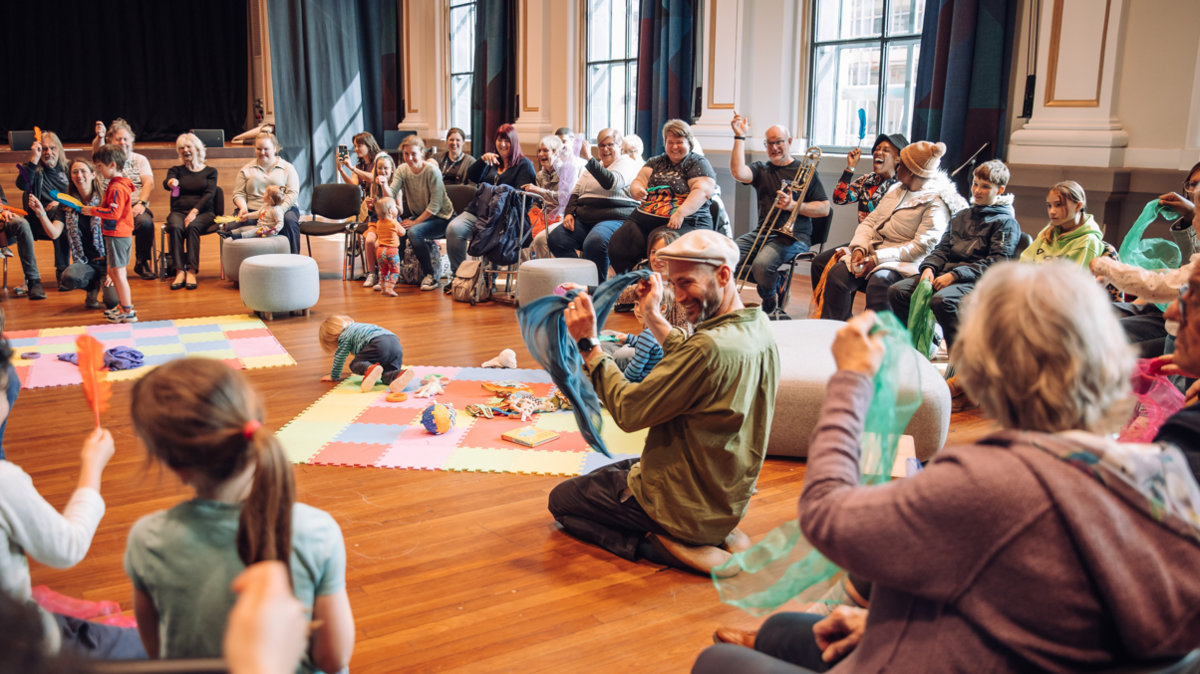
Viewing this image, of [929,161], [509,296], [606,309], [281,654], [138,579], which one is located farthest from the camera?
[509,296]

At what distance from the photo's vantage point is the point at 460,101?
1196cm

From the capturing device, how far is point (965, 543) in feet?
3.40

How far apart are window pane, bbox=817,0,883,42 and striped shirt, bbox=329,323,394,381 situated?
4553 millimetres

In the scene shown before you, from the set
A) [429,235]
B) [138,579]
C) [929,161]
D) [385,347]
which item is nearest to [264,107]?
[429,235]

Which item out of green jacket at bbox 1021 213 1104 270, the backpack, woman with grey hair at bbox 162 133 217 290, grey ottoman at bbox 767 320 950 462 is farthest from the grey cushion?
green jacket at bbox 1021 213 1104 270

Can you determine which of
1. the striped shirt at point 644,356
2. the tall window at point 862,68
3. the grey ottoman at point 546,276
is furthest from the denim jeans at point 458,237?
the striped shirt at point 644,356

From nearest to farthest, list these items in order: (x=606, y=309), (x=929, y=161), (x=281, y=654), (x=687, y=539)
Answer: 1. (x=281, y=654)
2. (x=687, y=539)
3. (x=606, y=309)
4. (x=929, y=161)

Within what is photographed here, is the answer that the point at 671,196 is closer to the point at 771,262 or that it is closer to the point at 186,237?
the point at 771,262

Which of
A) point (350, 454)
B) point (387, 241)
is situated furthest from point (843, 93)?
point (350, 454)

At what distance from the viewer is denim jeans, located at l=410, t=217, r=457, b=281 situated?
23.7 feet

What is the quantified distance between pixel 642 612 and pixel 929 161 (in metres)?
3.44

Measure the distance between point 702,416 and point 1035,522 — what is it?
1546mm

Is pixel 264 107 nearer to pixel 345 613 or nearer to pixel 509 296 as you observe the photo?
pixel 509 296

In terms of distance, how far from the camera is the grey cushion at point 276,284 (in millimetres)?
6043
